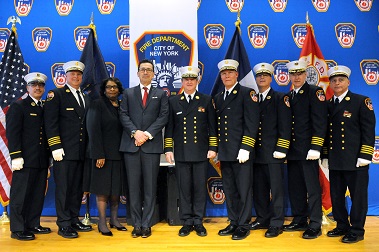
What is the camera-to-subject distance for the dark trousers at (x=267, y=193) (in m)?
3.67

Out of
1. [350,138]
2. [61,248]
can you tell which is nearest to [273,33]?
[350,138]

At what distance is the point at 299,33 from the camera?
4867 millimetres

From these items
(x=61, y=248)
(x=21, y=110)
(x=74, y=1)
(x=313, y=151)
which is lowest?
(x=61, y=248)

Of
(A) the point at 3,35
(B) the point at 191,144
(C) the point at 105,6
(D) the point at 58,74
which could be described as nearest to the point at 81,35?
(C) the point at 105,6

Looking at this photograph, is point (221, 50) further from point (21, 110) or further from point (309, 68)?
point (21, 110)

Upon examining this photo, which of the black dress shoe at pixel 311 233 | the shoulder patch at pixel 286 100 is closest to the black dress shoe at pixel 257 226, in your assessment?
the black dress shoe at pixel 311 233

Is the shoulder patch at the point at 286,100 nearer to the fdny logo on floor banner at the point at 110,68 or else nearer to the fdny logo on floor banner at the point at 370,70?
the fdny logo on floor banner at the point at 370,70

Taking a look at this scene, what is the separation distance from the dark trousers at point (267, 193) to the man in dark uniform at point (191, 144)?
25.1 inches

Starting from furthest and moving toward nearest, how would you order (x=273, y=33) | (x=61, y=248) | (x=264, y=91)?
(x=273, y=33), (x=264, y=91), (x=61, y=248)

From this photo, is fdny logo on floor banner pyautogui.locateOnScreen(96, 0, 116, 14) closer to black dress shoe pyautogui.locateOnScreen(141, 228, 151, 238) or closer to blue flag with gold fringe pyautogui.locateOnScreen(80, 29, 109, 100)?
blue flag with gold fringe pyautogui.locateOnScreen(80, 29, 109, 100)

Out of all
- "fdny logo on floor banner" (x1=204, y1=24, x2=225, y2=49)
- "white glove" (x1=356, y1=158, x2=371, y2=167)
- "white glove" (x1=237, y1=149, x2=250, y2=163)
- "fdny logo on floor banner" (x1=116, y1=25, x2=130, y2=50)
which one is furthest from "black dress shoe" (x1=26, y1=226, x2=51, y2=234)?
"white glove" (x1=356, y1=158, x2=371, y2=167)

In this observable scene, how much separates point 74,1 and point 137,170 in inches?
111

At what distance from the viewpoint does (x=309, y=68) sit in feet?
14.6

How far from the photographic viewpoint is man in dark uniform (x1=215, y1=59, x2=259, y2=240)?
3.55m
